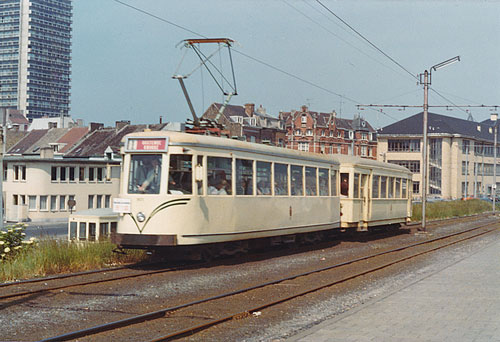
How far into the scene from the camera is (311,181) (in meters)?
20.1

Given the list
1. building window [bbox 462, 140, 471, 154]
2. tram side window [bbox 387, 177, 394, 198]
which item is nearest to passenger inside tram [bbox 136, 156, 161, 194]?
tram side window [bbox 387, 177, 394, 198]

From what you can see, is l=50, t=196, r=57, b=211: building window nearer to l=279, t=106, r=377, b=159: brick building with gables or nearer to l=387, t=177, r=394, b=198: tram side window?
l=387, t=177, r=394, b=198: tram side window

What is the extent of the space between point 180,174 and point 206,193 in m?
0.77

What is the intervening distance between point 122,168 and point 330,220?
28.2ft

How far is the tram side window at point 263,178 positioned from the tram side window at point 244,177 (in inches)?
15.6

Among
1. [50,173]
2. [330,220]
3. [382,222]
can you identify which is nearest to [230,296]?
[330,220]

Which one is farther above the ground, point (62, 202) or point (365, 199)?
point (365, 199)

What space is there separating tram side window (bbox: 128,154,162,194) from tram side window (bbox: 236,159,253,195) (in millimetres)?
2228

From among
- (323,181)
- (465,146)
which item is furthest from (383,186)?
(465,146)

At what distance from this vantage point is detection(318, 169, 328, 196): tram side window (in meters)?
20.8

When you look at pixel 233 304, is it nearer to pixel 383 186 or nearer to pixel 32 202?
pixel 383 186

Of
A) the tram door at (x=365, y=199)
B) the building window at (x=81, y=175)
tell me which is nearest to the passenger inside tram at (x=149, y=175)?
the tram door at (x=365, y=199)

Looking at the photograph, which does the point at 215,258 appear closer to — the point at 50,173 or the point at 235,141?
the point at 235,141

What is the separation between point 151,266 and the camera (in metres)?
15.3
